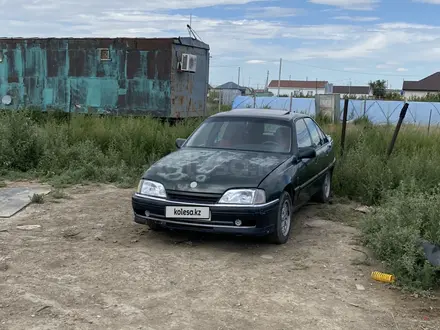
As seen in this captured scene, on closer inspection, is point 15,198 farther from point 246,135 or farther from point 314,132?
point 314,132

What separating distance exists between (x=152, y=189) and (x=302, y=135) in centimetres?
236

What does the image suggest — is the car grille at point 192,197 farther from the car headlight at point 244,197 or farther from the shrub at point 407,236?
the shrub at point 407,236

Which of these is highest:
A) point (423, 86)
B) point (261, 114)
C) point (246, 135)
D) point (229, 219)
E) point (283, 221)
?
point (423, 86)

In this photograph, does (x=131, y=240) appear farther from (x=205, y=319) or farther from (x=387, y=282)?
(x=387, y=282)

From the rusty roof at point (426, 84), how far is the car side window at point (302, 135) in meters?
73.6

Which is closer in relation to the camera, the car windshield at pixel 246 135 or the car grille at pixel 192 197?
the car grille at pixel 192 197

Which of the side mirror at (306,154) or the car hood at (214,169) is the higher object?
the side mirror at (306,154)

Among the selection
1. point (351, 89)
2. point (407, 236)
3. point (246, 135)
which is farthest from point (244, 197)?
point (351, 89)

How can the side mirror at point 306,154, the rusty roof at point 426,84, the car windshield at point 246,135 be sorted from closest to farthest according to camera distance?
the side mirror at point 306,154
the car windshield at point 246,135
the rusty roof at point 426,84

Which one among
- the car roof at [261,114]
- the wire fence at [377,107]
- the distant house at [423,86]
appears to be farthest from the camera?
the distant house at [423,86]

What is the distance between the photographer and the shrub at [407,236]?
4266 millimetres

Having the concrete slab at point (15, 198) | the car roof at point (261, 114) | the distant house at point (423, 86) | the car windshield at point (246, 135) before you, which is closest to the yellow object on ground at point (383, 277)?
the car windshield at point (246, 135)

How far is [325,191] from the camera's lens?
748 centimetres

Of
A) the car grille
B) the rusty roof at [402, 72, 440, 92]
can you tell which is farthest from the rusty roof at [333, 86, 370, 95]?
the car grille
